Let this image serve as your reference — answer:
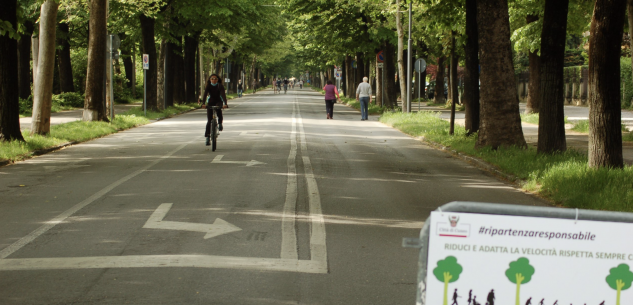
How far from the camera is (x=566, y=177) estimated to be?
10.6 meters

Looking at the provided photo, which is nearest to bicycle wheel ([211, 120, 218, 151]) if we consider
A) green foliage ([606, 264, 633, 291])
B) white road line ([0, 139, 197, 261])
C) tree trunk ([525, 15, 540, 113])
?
white road line ([0, 139, 197, 261])

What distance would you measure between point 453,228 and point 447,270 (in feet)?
0.58

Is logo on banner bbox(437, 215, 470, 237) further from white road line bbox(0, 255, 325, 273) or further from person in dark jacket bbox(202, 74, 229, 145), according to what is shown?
person in dark jacket bbox(202, 74, 229, 145)

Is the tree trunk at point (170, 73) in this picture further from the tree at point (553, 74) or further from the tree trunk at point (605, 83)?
the tree trunk at point (605, 83)

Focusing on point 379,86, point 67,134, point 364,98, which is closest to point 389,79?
point 379,86

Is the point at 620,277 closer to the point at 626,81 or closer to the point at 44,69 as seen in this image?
the point at 44,69

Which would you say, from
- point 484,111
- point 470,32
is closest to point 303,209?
point 484,111

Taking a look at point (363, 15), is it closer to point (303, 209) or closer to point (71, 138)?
point (71, 138)

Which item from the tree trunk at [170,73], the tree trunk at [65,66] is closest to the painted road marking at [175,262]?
the tree trunk at [170,73]

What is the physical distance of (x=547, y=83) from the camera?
44.5 feet

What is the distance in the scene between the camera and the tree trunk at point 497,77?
611 inches

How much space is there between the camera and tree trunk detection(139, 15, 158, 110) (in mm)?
32906

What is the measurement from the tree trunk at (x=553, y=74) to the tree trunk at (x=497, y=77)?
1693 mm

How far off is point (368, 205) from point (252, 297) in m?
4.43
